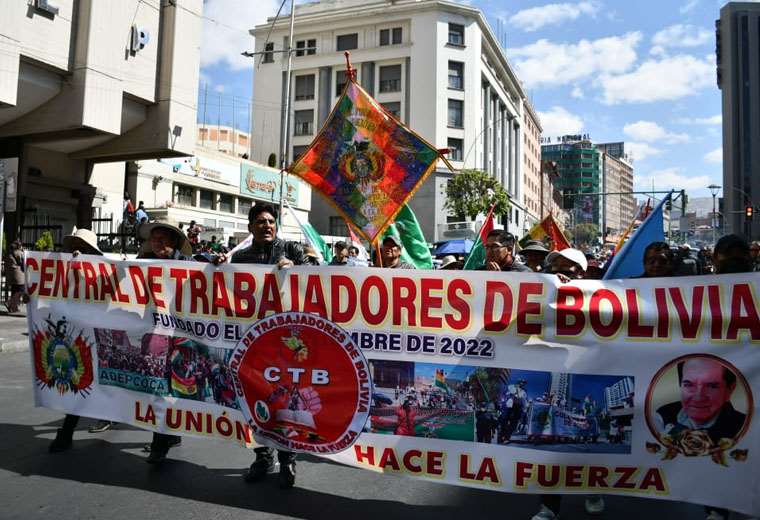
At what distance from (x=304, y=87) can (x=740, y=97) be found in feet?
159

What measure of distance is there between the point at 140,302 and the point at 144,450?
3.98 feet

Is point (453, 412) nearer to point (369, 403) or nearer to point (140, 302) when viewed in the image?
point (369, 403)

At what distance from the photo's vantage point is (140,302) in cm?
452

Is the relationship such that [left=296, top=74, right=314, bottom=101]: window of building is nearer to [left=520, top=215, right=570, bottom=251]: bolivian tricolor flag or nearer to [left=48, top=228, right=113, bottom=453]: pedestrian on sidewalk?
[left=520, top=215, right=570, bottom=251]: bolivian tricolor flag

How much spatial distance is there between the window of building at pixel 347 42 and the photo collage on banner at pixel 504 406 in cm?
4899

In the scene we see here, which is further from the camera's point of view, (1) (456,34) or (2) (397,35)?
(2) (397,35)

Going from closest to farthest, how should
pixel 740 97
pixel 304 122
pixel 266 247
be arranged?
pixel 266 247 → pixel 304 122 → pixel 740 97

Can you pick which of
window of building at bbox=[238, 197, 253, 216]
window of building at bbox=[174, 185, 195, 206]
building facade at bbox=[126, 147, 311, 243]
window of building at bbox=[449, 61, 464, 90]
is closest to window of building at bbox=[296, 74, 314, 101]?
window of building at bbox=[449, 61, 464, 90]

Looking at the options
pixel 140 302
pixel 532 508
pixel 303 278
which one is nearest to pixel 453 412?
pixel 532 508

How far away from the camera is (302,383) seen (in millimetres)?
3939

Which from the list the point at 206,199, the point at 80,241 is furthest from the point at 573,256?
the point at 206,199

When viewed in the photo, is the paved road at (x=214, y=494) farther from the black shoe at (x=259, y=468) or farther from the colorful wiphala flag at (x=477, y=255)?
the colorful wiphala flag at (x=477, y=255)

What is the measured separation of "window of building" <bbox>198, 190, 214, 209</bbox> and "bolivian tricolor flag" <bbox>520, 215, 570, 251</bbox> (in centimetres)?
2133

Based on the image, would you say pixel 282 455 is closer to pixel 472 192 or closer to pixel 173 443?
pixel 173 443
